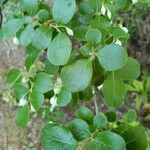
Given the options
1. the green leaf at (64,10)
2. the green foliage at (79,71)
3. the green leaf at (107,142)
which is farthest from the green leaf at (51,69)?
the green leaf at (107,142)

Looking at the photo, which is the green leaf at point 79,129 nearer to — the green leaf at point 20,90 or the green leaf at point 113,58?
the green leaf at point 113,58

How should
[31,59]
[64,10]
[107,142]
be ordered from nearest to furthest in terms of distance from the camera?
[107,142] < [64,10] < [31,59]

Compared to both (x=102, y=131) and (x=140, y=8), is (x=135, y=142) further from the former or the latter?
(x=140, y=8)

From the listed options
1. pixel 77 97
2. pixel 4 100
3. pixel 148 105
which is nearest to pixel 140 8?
pixel 148 105

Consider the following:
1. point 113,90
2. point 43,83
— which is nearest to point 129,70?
point 113,90

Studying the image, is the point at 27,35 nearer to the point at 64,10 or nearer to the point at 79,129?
the point at 64,10

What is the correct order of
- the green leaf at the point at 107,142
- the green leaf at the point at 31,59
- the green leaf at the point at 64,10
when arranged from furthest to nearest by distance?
the green leaf at the point at 31,59, the green leaf at the point at 64,10, the green leaf at the point at 107,142

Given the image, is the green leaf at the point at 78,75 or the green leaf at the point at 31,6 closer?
the green leaf at the point at 78,75
